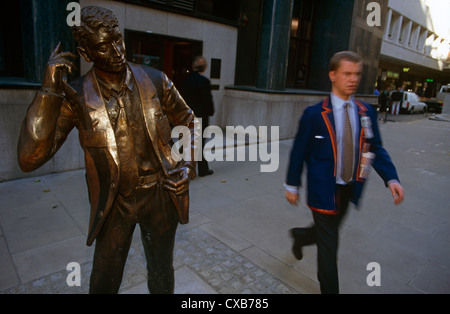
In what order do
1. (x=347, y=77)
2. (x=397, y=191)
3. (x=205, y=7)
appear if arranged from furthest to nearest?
(x=205, y=7), (x=397, y=191), (x=347, y=77)

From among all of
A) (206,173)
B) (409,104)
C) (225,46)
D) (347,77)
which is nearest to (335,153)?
(347,77)

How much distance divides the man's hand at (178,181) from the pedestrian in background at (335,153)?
1200mm

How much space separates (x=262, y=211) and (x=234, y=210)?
44 cm

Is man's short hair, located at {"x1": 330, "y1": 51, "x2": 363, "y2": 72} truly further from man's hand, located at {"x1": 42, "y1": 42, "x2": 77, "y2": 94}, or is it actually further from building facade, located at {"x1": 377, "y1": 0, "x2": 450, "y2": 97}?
building facade, located at {"x1": 377, "y1": 0, "x2": 450, "y2": 97}

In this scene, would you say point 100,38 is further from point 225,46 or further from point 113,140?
point 225,46

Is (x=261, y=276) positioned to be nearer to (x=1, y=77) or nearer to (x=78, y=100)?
(x=78, y=100)

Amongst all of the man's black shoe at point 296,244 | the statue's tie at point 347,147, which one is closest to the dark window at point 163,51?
the man's black shoe at point 296,244

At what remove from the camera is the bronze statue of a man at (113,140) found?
1695 mm

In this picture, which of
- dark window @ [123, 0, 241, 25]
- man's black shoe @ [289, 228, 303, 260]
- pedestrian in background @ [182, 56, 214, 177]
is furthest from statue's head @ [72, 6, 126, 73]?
dark window @ [123, 0, 241, 25]

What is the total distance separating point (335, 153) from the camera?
8.71 ft

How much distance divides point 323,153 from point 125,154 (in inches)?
63.2

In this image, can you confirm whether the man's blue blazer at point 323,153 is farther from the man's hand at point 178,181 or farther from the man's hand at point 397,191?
the man's hand at point 178,181

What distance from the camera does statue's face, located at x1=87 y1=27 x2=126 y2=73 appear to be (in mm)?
1671
